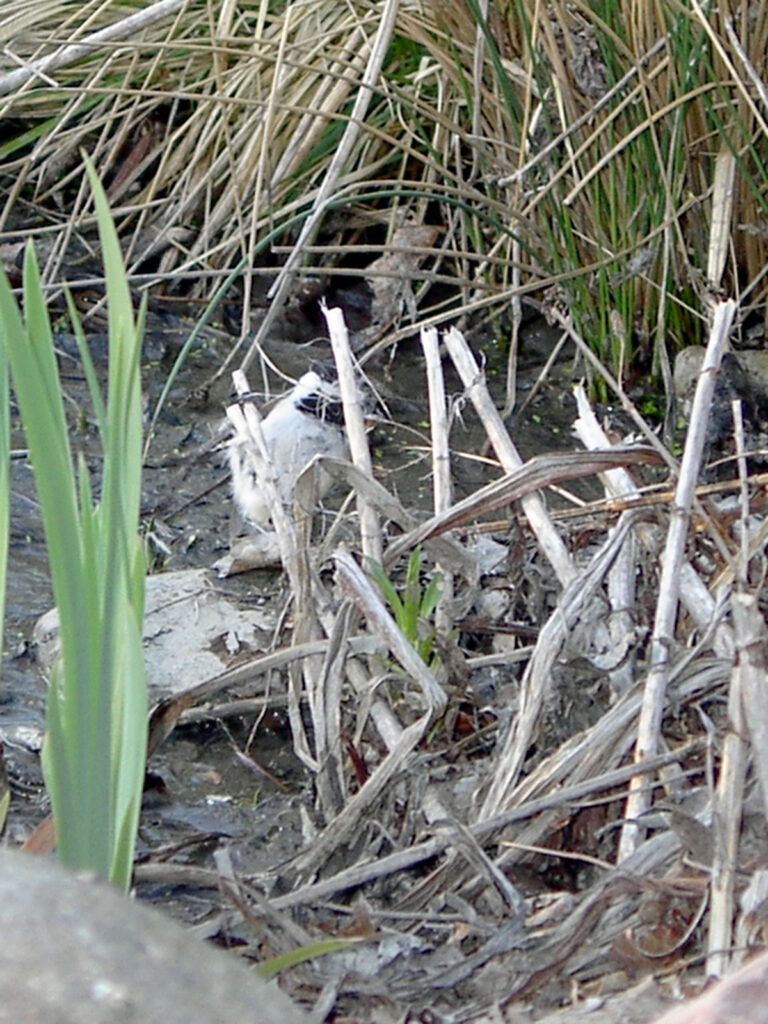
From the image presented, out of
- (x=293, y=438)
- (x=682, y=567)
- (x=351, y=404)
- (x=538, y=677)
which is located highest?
(x=351, y=404)

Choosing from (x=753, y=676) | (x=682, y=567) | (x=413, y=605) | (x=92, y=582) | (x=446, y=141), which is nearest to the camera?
(x=92, y=582)

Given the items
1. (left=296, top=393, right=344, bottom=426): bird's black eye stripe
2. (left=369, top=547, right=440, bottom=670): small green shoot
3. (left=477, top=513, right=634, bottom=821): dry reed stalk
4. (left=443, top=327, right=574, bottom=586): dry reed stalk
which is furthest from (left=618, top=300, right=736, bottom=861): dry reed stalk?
(left=296, top=393, right=344, bottom=426): bird's black eye stripe

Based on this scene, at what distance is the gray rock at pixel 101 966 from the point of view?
876 mm

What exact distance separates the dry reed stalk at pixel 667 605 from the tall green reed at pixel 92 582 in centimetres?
64

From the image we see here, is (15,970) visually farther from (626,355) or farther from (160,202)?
(160,202)

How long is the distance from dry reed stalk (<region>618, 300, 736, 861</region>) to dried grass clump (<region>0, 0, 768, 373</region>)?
1.27 metres

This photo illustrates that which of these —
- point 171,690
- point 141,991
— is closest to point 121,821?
point 141,991

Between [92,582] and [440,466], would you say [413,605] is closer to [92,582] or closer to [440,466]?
[440,466]

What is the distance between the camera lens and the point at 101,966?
89 cm

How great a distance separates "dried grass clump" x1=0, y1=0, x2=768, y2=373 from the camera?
3.21 m

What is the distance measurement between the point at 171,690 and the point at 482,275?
5.80 ft

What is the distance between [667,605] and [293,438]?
1.50m

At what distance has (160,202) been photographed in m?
4.26

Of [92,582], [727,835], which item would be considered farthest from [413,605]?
[92,582]
